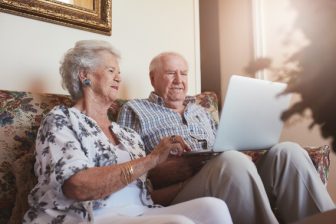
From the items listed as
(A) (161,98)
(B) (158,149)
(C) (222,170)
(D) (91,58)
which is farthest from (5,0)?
(C) (222,170)

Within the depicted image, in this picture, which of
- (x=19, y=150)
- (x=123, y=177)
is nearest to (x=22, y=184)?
(x=19, y=150)

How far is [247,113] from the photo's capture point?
1.08m

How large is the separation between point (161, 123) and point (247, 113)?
53cm

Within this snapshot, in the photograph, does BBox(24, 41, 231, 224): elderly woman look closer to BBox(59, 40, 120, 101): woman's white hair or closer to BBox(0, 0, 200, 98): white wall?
BBox(59, 40, 120, 101): woman's white hair

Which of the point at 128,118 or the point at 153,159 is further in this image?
the point at 128,118

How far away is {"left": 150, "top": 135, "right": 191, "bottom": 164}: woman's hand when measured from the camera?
1062mm

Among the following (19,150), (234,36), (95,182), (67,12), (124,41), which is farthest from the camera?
(234,36)

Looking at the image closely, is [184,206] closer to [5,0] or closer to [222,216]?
[222,216]

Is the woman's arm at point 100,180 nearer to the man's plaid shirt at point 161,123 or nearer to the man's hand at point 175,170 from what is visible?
the man's hand at point 175,170

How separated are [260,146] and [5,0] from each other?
1.12m

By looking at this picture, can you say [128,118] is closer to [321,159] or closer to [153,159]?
[153,159]

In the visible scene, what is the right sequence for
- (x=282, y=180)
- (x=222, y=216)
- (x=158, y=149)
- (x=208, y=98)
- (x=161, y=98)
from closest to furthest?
(x=222, y=216), (x=158, y=149), (x=282, y=180), (x=161, y=98), (x=208, y=98)

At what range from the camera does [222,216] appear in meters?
0.95

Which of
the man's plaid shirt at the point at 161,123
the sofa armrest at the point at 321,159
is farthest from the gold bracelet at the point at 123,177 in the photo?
the sofa armrest at the point at 321,159
